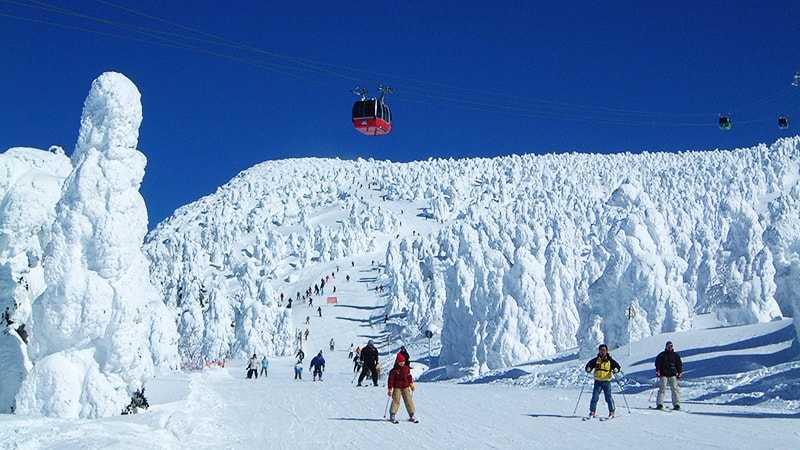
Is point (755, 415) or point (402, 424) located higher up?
point (402, 424)

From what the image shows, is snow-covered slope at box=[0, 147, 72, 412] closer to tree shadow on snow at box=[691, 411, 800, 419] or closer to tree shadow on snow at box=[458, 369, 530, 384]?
tree shadow on snow at box=[691, 411, 800, 419]

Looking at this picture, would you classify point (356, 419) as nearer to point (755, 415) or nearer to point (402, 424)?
point (402, 424)

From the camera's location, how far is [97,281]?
693 inches

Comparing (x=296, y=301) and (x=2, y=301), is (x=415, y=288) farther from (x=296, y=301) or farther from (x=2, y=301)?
(x=2, y=301)

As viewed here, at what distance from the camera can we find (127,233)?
18.3m

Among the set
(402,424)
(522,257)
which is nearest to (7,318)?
(402,424)

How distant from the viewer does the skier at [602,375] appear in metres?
16.1

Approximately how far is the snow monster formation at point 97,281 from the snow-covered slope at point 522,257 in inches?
656

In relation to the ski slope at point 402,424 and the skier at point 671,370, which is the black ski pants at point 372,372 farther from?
the skier at point 671,370

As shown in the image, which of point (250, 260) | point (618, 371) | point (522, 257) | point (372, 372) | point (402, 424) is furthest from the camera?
point (250, 260)

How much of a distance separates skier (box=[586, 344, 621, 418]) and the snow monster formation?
990cm

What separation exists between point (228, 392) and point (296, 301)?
73.5 meters

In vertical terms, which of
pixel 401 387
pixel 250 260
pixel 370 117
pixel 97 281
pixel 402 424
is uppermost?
pixel 250 260

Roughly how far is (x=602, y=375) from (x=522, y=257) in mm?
31300
